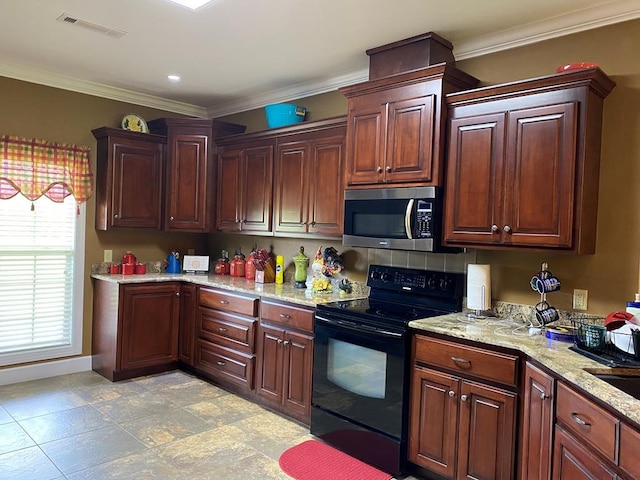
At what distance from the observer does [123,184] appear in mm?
4410

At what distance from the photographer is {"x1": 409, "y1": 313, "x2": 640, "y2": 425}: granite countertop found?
1577 mm

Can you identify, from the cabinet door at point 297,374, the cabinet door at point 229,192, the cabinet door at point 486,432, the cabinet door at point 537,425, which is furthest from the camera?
the cabinet door at point 229,192

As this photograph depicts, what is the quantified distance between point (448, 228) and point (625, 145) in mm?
996

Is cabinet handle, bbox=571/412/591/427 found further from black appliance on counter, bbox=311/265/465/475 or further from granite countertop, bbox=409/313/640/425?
black appliance on counter, bbox=311/265/465/475

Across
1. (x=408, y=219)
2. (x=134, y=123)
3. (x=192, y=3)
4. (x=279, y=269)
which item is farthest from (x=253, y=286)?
(x=192, y=3)

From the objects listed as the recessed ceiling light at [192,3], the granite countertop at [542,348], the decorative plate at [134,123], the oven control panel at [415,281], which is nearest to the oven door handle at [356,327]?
the granite countertop at [542,348]

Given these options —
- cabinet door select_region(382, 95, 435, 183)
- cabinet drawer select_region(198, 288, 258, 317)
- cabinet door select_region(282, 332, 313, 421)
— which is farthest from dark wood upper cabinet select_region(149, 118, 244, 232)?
cabinet door select_region(382, 95, 435, 183)

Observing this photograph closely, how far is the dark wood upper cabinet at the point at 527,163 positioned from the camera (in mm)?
2381

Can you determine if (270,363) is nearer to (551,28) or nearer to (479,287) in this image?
(479,287)

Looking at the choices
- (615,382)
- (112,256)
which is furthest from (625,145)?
(112,256)

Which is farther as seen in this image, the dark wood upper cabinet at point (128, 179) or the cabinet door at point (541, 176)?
the dark wood upper cabinet at point (128, 179)

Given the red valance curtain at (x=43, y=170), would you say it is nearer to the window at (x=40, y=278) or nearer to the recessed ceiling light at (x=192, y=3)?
the window at (x=40, y=278)

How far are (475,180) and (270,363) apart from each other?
1938mm

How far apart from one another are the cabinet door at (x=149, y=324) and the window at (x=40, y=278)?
0.63m
